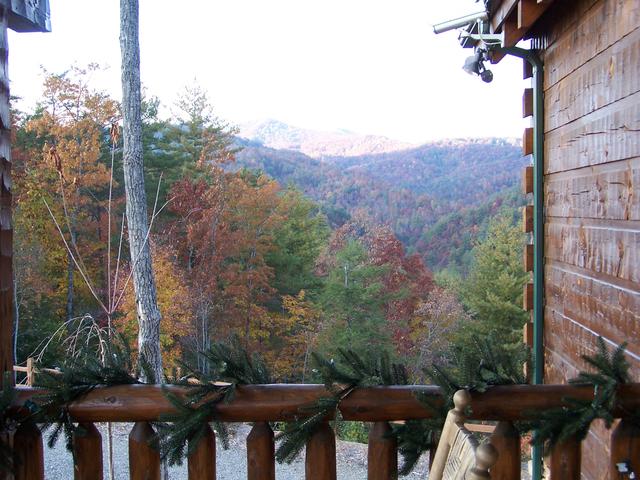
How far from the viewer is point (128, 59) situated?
7.05m

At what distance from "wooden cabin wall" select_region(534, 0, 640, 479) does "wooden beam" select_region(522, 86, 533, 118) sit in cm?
21

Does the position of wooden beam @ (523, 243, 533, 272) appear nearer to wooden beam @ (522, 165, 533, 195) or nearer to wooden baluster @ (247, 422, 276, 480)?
wooden beam @ (522, 165, 533, 195)

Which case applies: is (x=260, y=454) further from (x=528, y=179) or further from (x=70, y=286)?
(x=70, y=286)

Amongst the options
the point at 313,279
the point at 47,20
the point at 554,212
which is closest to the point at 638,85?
the point at 554,212

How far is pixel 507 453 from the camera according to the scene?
4.59 ft

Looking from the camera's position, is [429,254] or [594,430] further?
[429,254]

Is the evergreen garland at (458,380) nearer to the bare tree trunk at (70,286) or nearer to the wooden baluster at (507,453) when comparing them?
the wooden baluster at (507,453)

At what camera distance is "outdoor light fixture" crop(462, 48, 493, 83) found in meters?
3.20

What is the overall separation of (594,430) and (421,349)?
48.4 feet

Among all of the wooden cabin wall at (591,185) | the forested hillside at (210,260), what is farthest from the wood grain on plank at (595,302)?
the forested hillside at (210,260)

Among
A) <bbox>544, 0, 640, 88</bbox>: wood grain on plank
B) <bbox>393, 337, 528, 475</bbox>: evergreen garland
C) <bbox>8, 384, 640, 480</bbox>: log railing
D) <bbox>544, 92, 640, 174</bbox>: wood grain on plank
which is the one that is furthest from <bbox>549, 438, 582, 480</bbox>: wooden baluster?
<bbox>544, 0, 640, 88</bbox>: wood grain on plank

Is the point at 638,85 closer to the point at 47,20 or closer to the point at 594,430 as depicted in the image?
the point at 594,430

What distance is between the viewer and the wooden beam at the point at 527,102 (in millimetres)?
3020

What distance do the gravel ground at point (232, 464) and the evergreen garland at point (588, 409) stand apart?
600 cm
